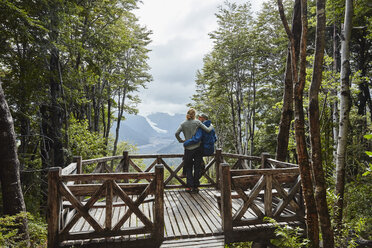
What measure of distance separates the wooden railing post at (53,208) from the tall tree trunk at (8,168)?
2511mm

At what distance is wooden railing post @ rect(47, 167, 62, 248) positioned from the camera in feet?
11.5

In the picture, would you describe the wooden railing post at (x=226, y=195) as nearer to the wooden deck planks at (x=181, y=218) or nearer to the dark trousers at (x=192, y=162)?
the wooden deck planks at (x=181, y=218)

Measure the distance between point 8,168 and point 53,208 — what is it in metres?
2.75

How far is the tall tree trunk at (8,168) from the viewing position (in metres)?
5.08

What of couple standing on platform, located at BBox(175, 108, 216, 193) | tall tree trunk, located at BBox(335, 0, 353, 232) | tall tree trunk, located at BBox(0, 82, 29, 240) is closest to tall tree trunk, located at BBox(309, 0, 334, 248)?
tall tree trunk, located at BBox(335, 0, 353, 232)

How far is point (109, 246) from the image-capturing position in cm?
362

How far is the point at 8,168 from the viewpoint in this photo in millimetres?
5152


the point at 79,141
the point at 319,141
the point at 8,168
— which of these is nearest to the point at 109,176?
the point at 8,168

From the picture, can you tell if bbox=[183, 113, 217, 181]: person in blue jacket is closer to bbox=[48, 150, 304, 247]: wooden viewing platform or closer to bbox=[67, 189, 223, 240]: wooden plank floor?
bbox=[67, 189, 223, 240]: wooden plank floor

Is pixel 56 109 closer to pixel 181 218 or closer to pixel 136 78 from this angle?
pixel 181 218

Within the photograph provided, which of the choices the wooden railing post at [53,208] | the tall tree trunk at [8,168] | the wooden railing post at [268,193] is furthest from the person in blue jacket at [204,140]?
the tall tree trunk at [8,168]

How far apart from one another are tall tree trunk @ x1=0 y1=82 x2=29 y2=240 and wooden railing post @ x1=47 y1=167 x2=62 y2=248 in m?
2.51

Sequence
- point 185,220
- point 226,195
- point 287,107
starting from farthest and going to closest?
point 287,107 < point 185,220 < point 226,195

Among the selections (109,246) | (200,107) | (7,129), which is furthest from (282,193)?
(200,107)
